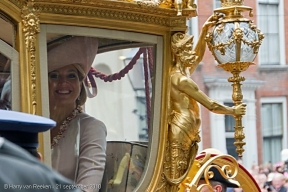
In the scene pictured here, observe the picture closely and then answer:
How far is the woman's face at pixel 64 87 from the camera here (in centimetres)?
397

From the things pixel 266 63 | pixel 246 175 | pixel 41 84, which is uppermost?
pixel 266 63

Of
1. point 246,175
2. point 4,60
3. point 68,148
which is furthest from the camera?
point 246,175

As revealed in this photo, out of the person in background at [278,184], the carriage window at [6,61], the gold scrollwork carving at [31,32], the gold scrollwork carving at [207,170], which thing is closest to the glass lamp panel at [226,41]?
the gold scrollwork carving at [207,170]

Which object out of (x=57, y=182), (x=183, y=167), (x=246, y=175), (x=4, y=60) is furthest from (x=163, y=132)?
(x=57, y=182)

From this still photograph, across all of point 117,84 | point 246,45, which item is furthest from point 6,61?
point 246,45

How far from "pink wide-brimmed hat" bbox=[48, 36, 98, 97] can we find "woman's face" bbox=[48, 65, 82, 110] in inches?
1.1

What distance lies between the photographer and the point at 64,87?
4.03m

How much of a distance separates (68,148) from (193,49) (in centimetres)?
88

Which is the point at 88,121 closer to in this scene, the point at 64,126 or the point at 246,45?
the point at 64,126

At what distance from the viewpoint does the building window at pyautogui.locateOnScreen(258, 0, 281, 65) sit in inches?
858

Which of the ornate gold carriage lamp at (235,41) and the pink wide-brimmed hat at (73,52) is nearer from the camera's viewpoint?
the pink wide-brimmed hat at (73,52)

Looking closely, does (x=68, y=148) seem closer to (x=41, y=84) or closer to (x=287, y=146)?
(x=41, y=84)

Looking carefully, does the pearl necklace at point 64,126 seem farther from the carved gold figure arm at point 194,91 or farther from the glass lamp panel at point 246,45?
the glass lamp panel at point 246,45

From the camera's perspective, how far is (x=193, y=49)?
15.0 feet
